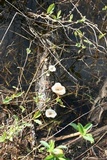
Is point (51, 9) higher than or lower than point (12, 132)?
higher

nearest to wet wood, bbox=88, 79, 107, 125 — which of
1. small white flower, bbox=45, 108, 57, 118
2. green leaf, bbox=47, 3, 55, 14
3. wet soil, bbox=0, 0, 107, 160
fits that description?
wet soil, bbox=0, 0, 107, 160

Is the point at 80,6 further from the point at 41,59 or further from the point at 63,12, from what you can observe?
the point at 41,59

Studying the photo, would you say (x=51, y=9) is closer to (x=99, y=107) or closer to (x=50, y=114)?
(x=50, y=114)

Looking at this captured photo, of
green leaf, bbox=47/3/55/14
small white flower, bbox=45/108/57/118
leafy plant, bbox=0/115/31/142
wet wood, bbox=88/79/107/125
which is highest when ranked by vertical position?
green leaf, bbox=47/3/55/14

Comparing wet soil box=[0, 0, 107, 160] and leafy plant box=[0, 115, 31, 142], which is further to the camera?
wet soil box=[0, 0, 107, 160]

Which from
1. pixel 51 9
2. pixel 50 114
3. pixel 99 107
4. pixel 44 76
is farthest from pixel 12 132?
pixel 99 107

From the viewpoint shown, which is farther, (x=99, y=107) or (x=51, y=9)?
(x=99, y=107)

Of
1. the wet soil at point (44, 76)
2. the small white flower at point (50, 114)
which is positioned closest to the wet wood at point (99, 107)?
the wet soil at point (44, 76)

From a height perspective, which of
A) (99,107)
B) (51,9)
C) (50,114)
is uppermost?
(51,9)

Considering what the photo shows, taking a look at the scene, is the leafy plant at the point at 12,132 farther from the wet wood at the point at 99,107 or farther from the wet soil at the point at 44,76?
the wet wood at the point at 99,107

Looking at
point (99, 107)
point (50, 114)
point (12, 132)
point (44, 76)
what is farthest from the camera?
point (99, 107)

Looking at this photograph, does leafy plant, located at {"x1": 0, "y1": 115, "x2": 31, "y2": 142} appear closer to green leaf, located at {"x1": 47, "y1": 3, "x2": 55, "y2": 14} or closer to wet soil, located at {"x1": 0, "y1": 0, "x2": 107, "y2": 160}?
wet soil, located at {"x1": 0, "y1": 0, "x2": 107, "y2": 160}

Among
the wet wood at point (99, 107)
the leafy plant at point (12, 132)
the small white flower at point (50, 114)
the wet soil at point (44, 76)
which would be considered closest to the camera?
the leafy plant at point (12, 132)

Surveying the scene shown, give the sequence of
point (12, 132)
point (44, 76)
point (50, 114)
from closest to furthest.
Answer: point (12, 132) → point (50, 114) → point (44, 76)
